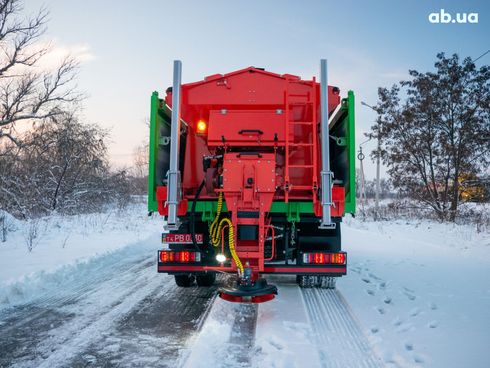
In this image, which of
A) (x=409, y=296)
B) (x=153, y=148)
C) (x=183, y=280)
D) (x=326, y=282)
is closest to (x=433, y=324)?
(x=409, y=296)

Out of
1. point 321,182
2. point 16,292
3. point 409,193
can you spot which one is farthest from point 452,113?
point 16,292

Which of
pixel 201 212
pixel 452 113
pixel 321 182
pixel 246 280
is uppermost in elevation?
pixel 452 113

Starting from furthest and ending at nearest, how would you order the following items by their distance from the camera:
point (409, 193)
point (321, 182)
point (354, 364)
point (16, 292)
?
1. point (409, 193)
2. point (16, 292)
3. point (321, 182)
4. point (354, 364)

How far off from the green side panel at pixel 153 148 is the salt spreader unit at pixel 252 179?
1 cm

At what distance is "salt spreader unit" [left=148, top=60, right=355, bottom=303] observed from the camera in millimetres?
4965

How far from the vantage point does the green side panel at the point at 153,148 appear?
5215 millimetres

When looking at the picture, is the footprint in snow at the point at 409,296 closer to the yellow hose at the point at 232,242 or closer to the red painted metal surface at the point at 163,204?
the yellow hose at the point at 232,242

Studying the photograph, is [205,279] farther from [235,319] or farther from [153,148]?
[153,148]

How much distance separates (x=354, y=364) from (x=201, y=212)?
9.24 feet

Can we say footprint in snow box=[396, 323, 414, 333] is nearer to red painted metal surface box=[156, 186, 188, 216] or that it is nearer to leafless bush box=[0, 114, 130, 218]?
red painted metal surface box=[156, 186, 188, 216]

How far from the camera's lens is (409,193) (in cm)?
1998

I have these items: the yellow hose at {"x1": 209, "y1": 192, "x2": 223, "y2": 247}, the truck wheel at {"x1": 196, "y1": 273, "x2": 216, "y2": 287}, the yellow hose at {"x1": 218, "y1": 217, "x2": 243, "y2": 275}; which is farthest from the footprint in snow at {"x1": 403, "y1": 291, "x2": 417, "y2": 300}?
the truck wheel at {"x1": 196, "y1": 273, "x2": 216, "y2": 287}

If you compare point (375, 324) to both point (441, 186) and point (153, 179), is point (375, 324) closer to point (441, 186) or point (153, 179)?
point (153, 179)

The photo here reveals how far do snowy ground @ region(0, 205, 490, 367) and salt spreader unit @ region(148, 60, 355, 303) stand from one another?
0.48m
